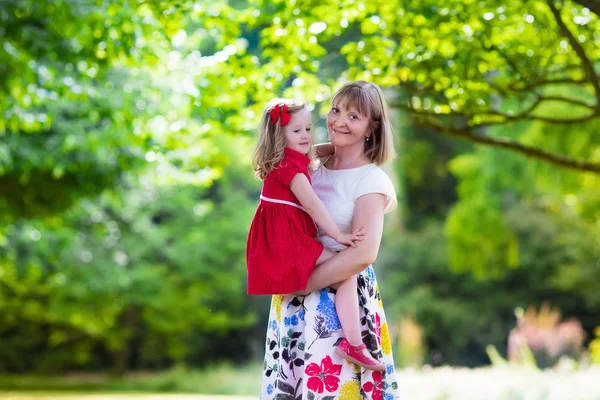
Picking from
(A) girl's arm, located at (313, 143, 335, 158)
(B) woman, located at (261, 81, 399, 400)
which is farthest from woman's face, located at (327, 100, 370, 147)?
(A) girl's arm, located at (313, 143, 335, 158)

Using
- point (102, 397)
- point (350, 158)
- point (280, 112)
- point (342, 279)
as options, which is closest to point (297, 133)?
point (280, 112)

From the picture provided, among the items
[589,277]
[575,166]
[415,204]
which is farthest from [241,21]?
[415,204]

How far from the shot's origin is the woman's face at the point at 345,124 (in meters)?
3.11

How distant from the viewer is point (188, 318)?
62.1 feet

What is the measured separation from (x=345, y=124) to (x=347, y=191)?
9.3 inches

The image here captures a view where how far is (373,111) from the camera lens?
3137 millimetres

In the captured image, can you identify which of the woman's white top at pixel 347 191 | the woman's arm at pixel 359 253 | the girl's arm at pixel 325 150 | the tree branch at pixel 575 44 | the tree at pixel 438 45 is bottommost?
the woman's arm at pixel 359 253

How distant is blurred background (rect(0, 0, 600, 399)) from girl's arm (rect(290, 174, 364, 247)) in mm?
1999

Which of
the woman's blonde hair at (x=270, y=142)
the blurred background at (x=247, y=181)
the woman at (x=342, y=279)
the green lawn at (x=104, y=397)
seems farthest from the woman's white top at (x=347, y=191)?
the green lawn at (x=104, y=397)

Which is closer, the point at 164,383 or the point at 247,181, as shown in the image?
the point at 164,383

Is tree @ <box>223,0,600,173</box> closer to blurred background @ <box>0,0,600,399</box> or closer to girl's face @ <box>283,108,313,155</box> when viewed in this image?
blurred background @ <box>0,0,600,399</box>

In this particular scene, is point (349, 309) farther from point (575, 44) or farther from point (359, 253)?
point (575, 44)

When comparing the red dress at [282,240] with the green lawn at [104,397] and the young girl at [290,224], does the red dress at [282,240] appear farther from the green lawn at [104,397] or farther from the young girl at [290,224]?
the green lawn at [104,397]

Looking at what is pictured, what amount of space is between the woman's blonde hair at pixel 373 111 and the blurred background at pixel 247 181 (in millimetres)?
1621
